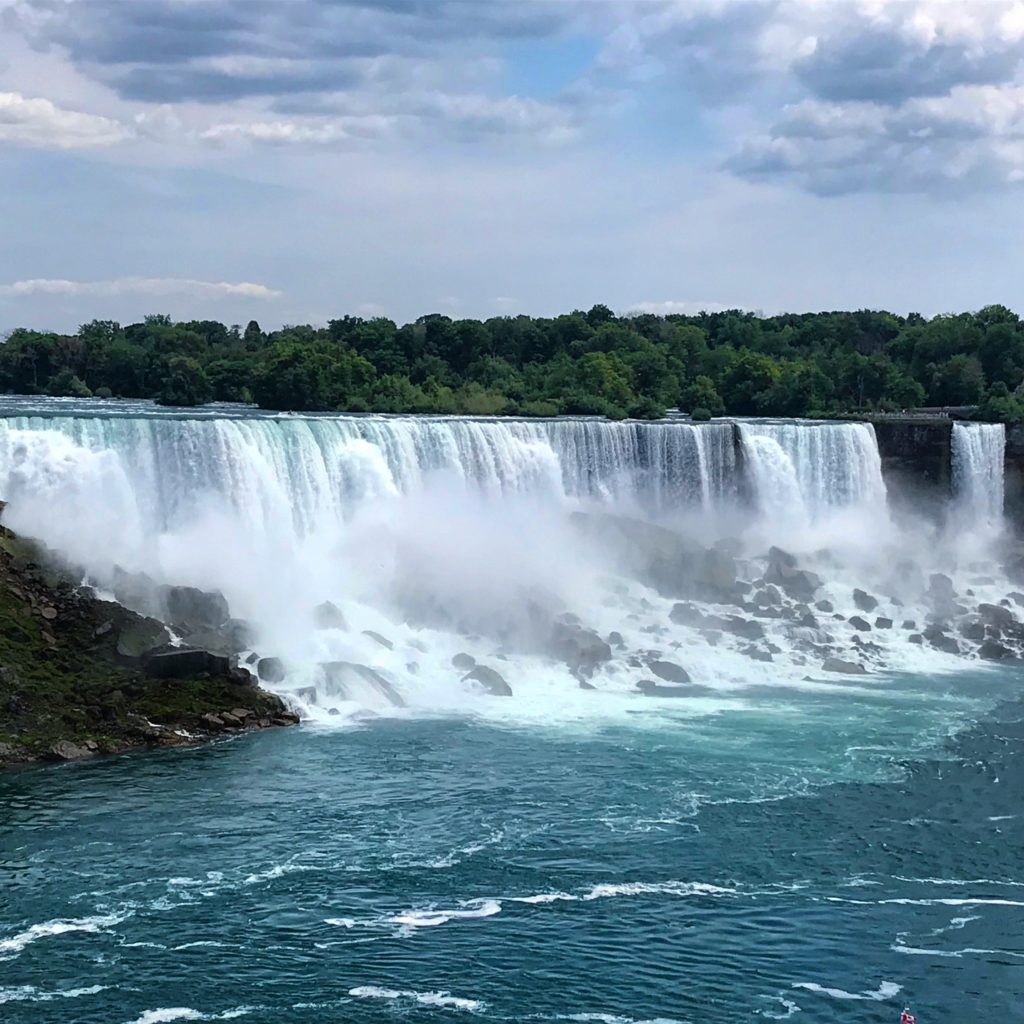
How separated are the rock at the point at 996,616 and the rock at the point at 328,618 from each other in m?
19.9

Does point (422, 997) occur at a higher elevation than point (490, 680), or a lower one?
lower

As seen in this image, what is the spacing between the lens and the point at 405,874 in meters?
23.0

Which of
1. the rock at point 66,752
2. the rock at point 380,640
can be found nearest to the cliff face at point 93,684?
the rock at point 66,752

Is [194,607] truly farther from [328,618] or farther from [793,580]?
[793,580]

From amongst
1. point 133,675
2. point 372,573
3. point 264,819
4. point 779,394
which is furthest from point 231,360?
point 264,819

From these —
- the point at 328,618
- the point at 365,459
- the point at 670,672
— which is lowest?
the point at 670,672

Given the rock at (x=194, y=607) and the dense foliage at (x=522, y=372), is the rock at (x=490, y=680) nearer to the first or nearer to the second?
the rock at (x=194, y=607)

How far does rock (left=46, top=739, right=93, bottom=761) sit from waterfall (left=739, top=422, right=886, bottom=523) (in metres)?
28.6

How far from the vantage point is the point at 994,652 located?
43.3m

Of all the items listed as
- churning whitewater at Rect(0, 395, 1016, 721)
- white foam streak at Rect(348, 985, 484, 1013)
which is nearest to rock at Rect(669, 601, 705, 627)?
churning whitewater at Rect(0, 395, 1016, 721)

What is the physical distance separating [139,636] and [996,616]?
25.8m

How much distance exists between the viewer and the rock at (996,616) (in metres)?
45.2

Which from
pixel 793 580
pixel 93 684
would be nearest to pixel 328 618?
pixel 93 684

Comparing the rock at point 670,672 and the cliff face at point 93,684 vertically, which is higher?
the cliff face at point 93,684
